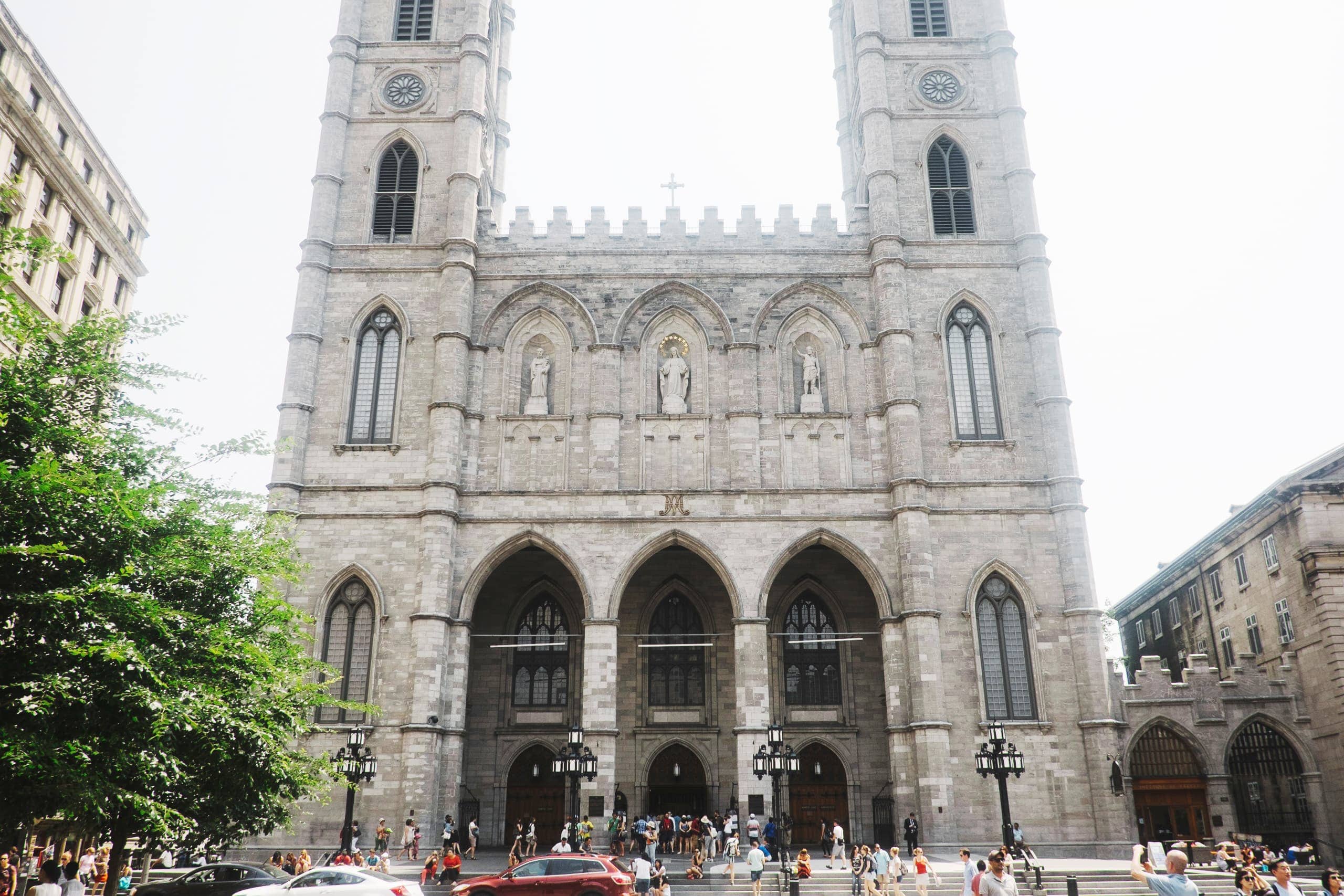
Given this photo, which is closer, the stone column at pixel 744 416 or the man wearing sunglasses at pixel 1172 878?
the man wearing sunglasses at pixel 1172 878

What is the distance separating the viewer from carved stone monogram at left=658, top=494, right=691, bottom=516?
30156mm

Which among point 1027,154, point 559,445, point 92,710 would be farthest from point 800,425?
point 92,710

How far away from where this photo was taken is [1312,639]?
2978cm

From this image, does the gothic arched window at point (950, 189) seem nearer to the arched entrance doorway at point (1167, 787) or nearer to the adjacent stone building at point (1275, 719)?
the adjacent stone building at point (1275, 719)

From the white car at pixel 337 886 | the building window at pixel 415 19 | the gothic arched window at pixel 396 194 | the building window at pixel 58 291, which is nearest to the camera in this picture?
the white car at pixel 337 886

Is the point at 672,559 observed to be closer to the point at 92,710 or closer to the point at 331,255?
the point at 331,255

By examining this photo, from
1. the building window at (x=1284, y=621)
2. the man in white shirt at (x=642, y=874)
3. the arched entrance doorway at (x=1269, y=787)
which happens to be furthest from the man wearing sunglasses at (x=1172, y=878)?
the building window at (x=1284, y=621)

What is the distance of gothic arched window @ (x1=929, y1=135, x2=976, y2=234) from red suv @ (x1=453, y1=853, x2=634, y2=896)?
24.1 m

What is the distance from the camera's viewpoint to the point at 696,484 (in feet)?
101

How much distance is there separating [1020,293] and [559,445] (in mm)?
15843

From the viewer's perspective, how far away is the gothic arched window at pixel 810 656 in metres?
32.1

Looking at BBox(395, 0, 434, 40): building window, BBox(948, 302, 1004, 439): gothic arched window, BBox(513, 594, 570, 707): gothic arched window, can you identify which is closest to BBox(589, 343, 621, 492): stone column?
BBox(513, 594, 570, 707): gothic arched window

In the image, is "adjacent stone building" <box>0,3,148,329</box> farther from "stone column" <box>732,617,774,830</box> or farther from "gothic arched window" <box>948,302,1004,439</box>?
"gothic arched window" <box>948,302,1004,439</box>

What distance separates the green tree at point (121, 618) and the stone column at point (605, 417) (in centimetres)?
1227
